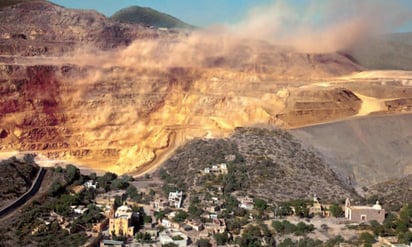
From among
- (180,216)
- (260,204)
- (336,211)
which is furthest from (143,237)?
(336,211)

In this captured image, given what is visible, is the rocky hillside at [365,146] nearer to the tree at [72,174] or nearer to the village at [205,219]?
the village at [205,219]

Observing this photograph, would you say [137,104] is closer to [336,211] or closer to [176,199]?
[176,199]

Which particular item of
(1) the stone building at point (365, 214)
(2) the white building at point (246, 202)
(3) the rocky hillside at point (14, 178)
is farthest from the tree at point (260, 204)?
(3) the rocky hillside at point (14, 178)

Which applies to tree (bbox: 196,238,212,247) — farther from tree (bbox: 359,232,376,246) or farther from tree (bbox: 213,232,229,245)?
tree (bbox: 359,232,376,246)

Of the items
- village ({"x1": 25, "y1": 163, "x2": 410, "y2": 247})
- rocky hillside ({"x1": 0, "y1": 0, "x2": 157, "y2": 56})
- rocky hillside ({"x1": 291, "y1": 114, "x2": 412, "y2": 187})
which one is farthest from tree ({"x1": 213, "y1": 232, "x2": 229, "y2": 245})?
rocky hillside ({"x1": 0, "y1": 0, "x2": 157, "y2": 56})

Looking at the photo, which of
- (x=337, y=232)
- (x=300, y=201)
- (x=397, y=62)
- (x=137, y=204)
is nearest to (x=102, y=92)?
(x=137, y=204)

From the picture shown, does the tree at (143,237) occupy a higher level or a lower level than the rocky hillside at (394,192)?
lower
